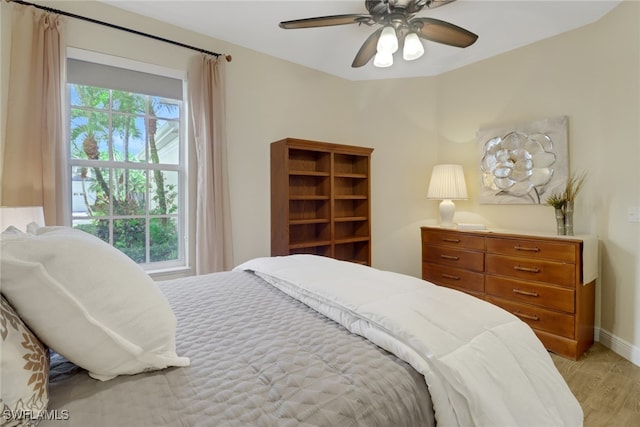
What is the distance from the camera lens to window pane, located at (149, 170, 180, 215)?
2.72m

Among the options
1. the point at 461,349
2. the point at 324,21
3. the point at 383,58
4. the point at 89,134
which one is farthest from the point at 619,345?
the point at 89,134

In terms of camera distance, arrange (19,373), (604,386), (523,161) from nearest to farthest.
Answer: (19,373) → (604,386) → (523,161)

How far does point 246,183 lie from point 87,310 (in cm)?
236

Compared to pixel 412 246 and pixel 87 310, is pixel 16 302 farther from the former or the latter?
pixel 412 246

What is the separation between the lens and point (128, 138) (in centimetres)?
261

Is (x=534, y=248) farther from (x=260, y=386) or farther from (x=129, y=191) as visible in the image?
(x=129, y=191)

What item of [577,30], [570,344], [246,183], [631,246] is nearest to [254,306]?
[246,183]

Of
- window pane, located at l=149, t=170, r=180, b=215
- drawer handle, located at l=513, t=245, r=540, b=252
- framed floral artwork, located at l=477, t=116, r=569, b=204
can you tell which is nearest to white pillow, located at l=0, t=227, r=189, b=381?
window pane, located at l=149, t=170, r=180, b=215

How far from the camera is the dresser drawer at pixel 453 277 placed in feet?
9.75

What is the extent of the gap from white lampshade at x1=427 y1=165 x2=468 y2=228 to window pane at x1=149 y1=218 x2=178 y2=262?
105 inches

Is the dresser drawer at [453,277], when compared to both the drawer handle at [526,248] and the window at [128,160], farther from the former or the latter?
the window at [128,160]

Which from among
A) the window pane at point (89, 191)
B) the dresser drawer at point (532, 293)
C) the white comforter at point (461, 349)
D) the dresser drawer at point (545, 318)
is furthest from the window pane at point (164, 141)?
the dresser drawer at point (545, 318)

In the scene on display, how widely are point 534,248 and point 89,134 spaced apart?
11.8 feet

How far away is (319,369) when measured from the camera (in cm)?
87
